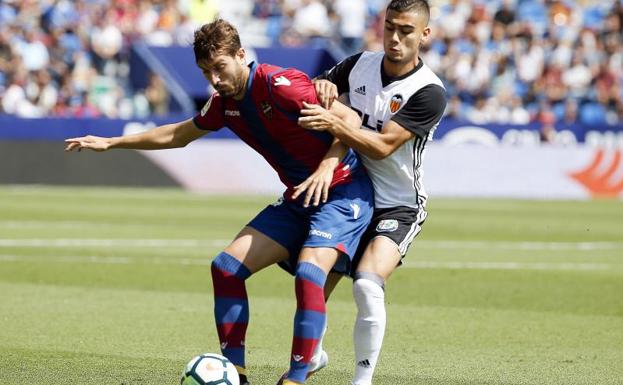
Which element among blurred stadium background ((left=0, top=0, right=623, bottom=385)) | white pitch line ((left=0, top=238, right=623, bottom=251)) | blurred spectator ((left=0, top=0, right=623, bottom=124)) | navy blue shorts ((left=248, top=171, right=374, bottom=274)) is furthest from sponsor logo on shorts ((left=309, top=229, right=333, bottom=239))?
blurred spectator ((left=0, top=0, right=623, bottom=124))

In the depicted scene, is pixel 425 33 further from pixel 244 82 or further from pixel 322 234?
pixel 322 234

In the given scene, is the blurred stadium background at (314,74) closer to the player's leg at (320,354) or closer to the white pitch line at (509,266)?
the white pitch line at (509,266)

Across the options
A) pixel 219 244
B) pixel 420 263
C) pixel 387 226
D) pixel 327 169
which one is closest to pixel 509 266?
pixel 420 263

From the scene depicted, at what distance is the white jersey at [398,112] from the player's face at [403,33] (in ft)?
0.61

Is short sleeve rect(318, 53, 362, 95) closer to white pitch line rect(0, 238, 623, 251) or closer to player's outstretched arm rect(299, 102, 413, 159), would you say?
player's outstretched arm rect(299, 102, 413, 159)

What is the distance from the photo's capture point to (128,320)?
32.2 feet

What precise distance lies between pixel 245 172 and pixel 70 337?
16.2m

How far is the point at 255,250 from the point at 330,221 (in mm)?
470

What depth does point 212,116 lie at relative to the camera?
7328mm

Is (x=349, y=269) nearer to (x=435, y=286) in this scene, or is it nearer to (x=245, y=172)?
(x=435, y=286)

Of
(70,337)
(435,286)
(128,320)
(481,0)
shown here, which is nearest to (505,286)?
(435,286)

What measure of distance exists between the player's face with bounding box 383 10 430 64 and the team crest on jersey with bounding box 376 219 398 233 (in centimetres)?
94

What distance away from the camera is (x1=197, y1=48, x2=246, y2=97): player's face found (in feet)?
22.2

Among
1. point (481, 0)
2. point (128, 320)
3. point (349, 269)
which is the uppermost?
point (349, 269)
